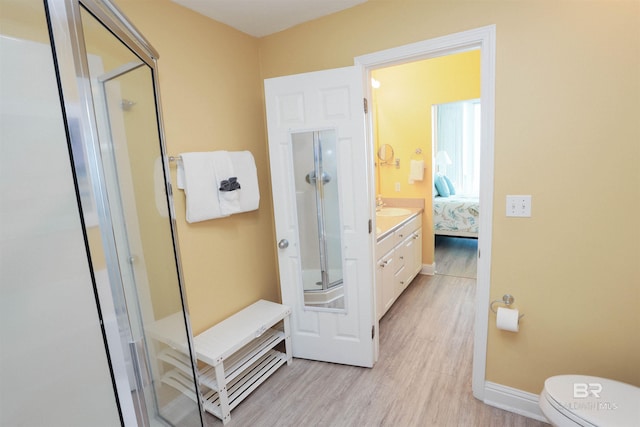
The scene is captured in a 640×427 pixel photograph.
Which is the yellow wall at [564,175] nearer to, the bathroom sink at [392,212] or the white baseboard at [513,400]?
the white baseboard at [513,400]

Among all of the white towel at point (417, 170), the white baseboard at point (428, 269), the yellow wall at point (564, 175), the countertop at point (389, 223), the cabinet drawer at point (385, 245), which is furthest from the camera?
the white baseboard at point (428, 269)

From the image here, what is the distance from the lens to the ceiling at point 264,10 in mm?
1887

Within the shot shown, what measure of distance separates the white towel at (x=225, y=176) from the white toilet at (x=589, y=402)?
1.95 m

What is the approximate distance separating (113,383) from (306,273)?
5.08 feet

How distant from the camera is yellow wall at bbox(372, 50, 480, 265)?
11.6 feet

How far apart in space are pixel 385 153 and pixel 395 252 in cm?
155

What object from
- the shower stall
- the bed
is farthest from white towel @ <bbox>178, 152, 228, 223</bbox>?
the bed

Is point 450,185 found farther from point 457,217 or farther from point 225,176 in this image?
point 225,176

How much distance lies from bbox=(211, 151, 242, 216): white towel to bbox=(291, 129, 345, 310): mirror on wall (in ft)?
1.46

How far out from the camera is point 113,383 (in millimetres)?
837

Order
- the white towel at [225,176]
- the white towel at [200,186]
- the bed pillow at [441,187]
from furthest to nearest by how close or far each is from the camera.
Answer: the bed pillow at [441,187], the white towel at [225,176], the white towel at [200,186]

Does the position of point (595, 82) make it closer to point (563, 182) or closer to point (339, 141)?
point (563, 182)

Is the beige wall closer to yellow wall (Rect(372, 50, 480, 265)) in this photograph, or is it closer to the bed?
yellow wall (Rect(372, 50, 480, 265))

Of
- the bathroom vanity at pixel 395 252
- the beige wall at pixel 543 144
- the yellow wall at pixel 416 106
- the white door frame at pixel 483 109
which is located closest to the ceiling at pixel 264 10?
the beige wall at pixel 543 144
